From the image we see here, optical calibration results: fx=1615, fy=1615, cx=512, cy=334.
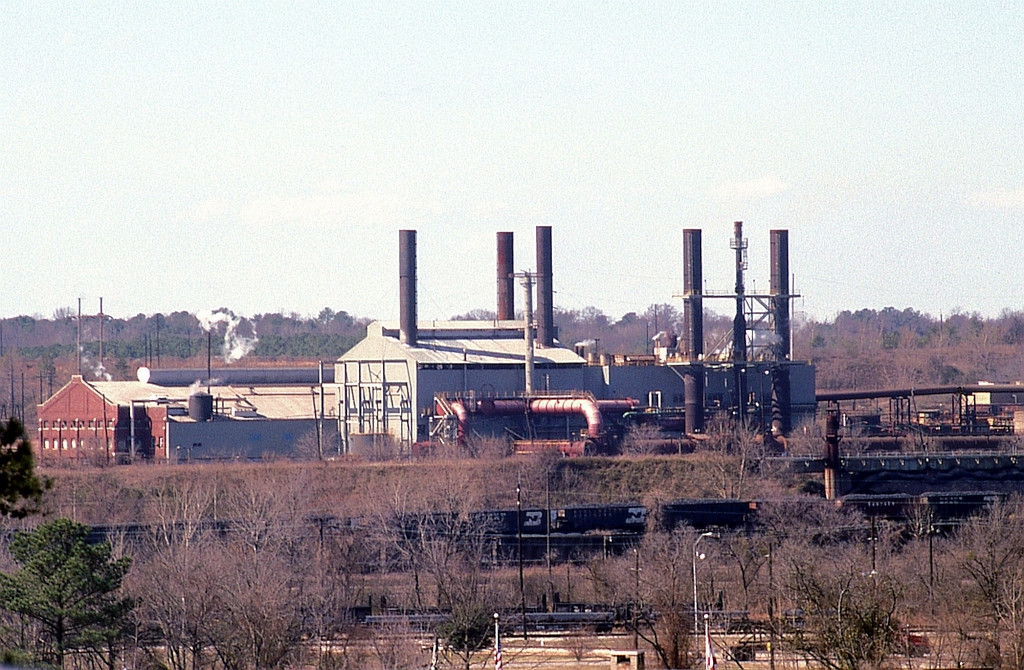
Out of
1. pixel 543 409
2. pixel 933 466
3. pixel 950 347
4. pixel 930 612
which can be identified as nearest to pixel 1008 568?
pixel 930 612

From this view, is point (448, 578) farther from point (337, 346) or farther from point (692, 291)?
point (337, 346)

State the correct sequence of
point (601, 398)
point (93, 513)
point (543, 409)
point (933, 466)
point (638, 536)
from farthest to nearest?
point (601, 398)
point (543, 409)
point (933, 466)
point (93, 513)
point (638, 536)

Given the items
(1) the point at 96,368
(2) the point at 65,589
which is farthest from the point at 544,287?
(2) the point at 65,589

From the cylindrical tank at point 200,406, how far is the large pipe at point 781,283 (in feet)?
70.0

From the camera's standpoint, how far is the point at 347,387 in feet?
193

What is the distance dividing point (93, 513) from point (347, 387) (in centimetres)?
1477

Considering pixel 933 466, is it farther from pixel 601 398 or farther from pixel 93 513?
pixel 93 513

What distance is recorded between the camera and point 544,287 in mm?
61906

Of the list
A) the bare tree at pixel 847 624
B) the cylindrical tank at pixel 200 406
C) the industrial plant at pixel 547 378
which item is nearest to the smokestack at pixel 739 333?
the industrial plant at pixel 547 378

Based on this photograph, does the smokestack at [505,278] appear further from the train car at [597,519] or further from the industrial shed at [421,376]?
the train car at [597,519]

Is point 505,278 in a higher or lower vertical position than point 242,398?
higher

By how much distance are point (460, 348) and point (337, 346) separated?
4993 centimetres

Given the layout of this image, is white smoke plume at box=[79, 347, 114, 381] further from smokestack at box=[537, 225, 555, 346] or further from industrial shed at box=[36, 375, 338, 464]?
smokestack at box=[537, 225, 555, 346]

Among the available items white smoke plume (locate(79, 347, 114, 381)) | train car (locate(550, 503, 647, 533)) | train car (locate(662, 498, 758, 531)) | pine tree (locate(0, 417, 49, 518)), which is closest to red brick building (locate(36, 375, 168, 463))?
white smoke plume (locate(79, 347, 114, 381))
